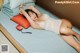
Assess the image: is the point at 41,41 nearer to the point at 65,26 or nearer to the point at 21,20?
the point at 65,26

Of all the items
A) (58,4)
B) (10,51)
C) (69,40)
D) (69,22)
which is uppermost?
(58,4)

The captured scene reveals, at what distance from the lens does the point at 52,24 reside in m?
2.21

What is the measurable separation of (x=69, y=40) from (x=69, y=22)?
33cm

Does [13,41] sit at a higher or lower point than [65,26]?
lower

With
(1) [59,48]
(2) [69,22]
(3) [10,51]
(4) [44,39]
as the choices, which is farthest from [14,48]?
(2) [69,22]

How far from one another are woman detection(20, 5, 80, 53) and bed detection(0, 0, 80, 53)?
6 cm

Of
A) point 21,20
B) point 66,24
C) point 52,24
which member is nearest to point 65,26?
point 66,24

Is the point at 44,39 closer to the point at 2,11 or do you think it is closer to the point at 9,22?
the point at 9,22

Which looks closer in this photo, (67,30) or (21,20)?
(67,30)

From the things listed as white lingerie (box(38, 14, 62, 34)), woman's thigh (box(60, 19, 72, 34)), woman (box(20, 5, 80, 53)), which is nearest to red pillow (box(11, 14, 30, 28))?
woman (box(20, 5, 80, 53))

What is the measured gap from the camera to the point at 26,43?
2068 mm

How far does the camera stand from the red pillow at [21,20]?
7.64ft

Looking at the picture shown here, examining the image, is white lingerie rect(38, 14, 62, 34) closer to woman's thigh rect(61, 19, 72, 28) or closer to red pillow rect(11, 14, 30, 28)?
woman's thigh rect(61, 19, 72, 28)

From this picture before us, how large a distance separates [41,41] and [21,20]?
492mm
